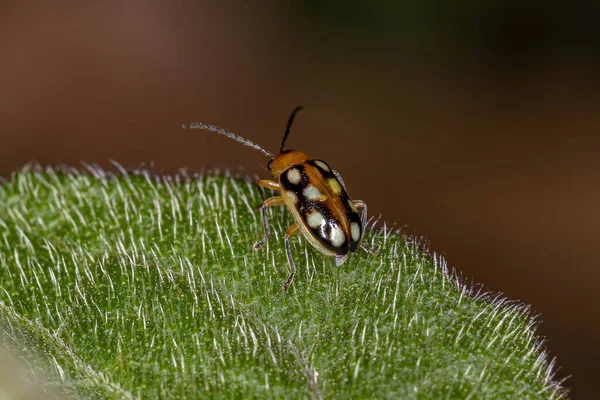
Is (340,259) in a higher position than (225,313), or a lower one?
higher

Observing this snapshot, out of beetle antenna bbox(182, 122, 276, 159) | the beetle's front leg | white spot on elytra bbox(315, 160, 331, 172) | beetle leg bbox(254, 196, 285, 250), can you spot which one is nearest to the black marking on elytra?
the beetle's front leg

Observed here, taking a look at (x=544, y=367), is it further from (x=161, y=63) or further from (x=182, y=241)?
(x=161, y=63)

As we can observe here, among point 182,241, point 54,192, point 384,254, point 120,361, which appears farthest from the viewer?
point 54,192

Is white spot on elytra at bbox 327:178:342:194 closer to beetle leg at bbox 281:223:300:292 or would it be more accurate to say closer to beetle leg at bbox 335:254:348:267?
beetle leg at bbox 281:223:300:292

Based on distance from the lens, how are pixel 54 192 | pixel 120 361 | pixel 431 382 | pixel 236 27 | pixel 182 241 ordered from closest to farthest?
pixel 431 382 < pixel 120 361 < pixel 182 241 < pixel 54 192 < pixel 236 27

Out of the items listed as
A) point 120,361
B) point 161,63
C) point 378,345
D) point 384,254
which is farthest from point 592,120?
point 120,361

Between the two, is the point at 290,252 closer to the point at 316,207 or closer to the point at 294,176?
the point at 316,207

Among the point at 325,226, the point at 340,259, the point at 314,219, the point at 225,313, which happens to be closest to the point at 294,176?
the point at 314,219
